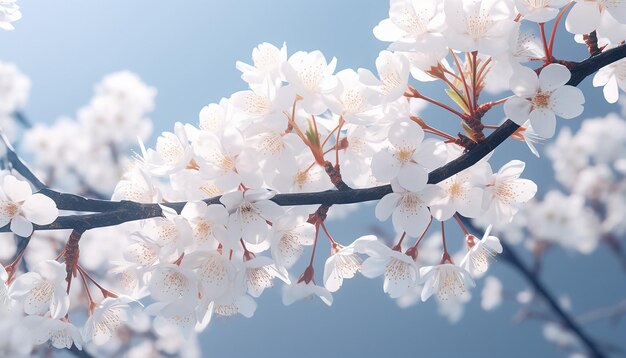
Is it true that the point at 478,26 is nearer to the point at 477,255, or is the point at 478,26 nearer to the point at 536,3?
the point at 536,3

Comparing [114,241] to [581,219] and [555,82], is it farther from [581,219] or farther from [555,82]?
[555,82]

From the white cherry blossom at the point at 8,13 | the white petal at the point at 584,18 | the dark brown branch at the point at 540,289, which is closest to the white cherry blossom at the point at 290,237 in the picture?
the white petal at the point at 584,18

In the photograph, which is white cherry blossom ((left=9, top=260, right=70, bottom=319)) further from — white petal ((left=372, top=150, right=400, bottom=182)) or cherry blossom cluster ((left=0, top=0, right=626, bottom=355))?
white petal ((left=372, top=150, right=400, bottom=182))

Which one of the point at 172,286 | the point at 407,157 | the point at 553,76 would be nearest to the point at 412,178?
the point at 407,157

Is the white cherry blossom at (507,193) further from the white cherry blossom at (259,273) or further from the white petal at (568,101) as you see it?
the white cherry blossom at (259,273)

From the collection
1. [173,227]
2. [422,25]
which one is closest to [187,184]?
[173,227]
